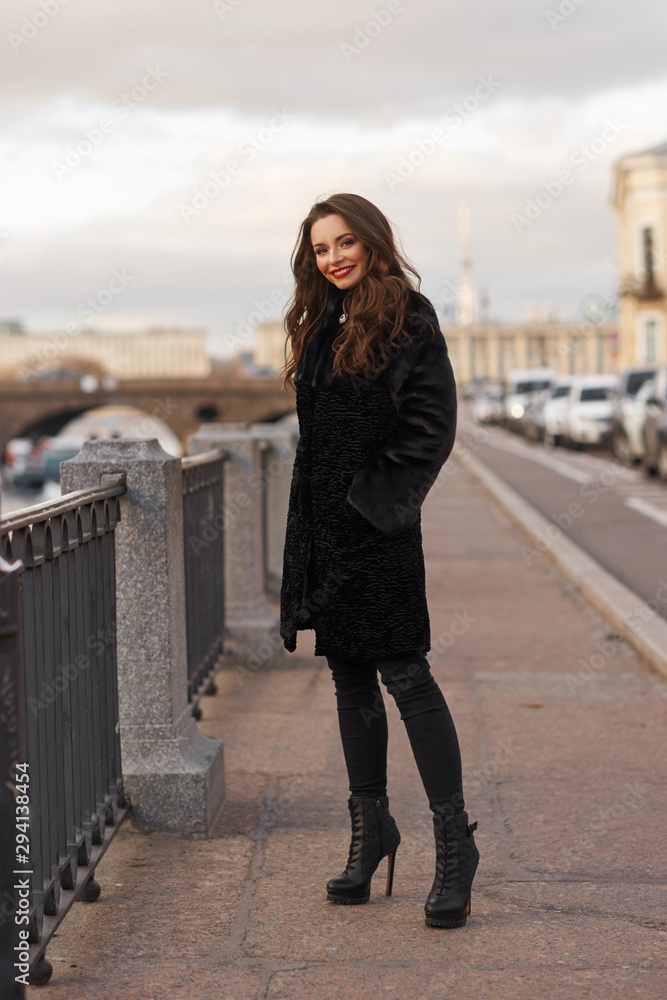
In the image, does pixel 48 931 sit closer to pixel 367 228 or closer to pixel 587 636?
pixel 367 228

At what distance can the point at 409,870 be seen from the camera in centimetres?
382

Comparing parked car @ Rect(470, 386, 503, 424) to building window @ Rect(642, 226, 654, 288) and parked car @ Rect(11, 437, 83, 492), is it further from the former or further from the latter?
parked car @ Rect(11, 437, 83, 492)

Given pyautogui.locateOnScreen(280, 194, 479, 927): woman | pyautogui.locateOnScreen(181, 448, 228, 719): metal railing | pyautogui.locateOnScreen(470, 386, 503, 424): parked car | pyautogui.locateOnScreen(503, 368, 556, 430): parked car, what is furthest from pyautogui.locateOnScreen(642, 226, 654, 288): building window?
pyautogui.locateOnScreen(280, 194, 479, 927): woman

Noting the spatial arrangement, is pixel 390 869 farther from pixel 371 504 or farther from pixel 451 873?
pixel 371 504

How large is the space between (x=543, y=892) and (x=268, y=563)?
5296mm

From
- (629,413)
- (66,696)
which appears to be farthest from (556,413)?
(66,696)

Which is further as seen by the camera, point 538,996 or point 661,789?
point 661,789

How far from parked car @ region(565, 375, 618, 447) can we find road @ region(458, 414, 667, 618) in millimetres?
553

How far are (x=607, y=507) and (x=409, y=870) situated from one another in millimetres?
12993

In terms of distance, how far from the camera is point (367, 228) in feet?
11.0

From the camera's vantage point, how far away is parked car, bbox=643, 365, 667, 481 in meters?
19.4

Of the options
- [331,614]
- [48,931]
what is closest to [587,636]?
[331,614]

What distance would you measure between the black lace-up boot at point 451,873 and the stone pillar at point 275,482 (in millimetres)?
4210

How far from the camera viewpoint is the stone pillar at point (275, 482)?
8.06 m
